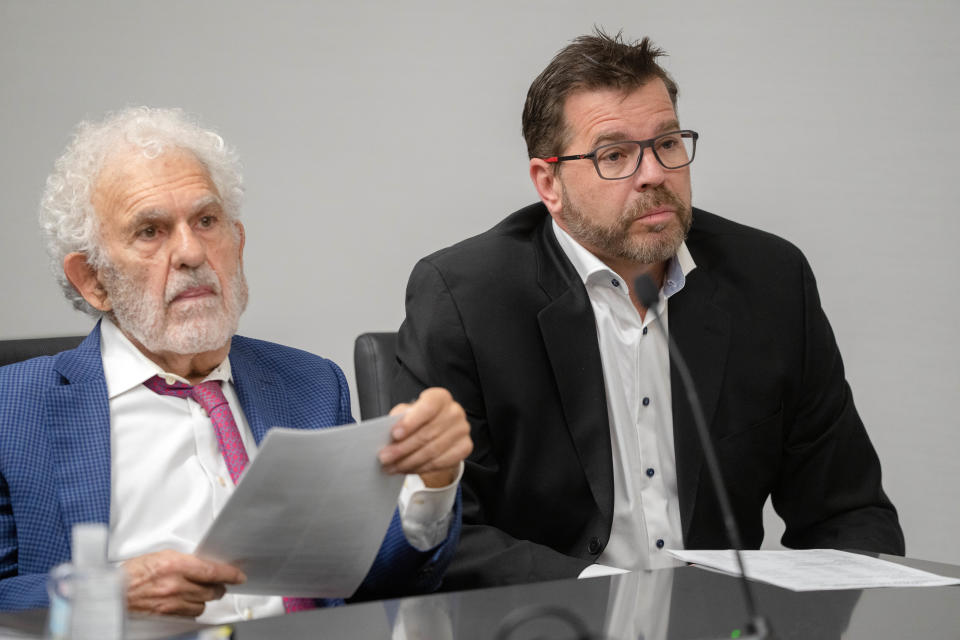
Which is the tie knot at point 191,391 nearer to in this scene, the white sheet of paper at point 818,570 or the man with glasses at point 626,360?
the man with glasses at point 626,360

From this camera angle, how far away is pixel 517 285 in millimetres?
2094

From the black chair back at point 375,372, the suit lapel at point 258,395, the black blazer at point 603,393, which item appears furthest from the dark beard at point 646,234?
the suit lapel at point 258,395

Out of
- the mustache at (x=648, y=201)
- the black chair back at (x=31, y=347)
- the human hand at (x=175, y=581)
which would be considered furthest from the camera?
the mustache at (x=648, y=201)

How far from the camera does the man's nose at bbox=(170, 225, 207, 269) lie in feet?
5.33

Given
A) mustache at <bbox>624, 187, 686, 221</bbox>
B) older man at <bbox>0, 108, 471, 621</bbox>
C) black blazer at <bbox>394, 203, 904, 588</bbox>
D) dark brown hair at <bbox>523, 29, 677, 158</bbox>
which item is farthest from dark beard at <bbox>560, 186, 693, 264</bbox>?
older man at <bbox>0, 108, 471, 621</bbox>

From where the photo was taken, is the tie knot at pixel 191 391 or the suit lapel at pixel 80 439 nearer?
the suit lapel at pixel 80 439

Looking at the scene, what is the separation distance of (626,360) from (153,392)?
96 cm

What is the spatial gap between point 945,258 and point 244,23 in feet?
7.00

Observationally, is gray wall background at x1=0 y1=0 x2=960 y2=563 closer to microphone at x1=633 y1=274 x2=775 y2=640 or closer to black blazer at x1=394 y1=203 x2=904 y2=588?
black blazer at x1=394 y1=203 x2=904 y2=588

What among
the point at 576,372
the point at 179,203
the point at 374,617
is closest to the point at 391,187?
the point at 576,372

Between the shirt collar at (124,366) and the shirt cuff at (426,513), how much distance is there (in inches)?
16.0

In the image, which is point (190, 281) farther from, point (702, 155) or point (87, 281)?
point (702, 155)

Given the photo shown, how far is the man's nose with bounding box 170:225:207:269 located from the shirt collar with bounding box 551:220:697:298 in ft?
2.73

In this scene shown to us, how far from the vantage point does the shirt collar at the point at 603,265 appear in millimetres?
2133
